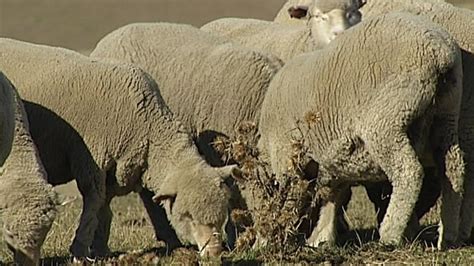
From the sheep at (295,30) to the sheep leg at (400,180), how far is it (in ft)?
8.86

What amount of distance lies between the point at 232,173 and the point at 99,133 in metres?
1.19

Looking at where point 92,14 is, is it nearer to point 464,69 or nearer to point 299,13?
point 299,13

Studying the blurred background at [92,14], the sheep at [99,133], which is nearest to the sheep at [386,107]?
the sheep at [99,133]

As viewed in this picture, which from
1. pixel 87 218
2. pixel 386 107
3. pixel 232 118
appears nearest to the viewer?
pixel 386 107

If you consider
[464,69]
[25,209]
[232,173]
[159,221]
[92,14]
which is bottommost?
[159,221]

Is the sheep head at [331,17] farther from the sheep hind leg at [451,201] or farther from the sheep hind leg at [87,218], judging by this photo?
the sheep hind leg at [87,218]

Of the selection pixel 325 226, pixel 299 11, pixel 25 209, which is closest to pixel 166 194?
pixel 325 226

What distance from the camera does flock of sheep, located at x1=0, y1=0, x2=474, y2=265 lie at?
8547mm

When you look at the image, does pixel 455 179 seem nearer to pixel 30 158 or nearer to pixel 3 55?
pixel 30 158

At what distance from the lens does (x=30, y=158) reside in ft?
27.7

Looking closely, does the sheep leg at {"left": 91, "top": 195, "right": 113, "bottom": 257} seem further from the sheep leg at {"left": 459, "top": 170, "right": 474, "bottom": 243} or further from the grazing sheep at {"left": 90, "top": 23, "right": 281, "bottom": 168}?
the sheep leg at {"left": 459, "top": 170, "right": 474, "bottom": 243}

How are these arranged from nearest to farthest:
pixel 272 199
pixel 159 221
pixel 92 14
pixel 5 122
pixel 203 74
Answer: pixel 5 122 < pixel 272 199 < pixel 159 221 < pixel 203 74 < pixel 92 14

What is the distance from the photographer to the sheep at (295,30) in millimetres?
11219

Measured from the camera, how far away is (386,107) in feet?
28.1
